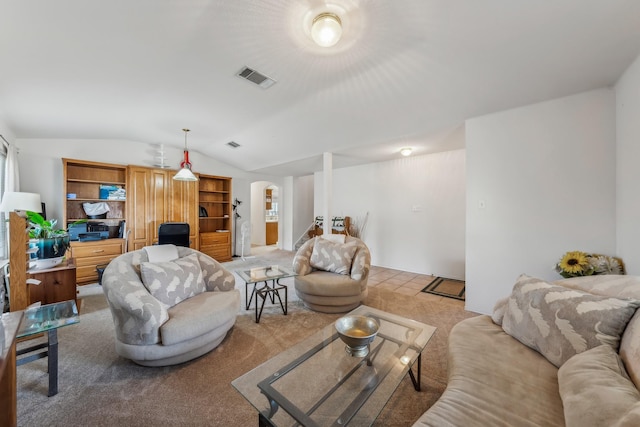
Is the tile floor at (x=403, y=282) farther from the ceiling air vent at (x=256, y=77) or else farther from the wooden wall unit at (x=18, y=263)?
the wooden wall unit at (x=18, y=263)

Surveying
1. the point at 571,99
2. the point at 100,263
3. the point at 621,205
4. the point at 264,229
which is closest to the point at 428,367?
the point at 621,205

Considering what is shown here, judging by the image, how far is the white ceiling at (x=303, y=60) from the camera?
1687 millimetres

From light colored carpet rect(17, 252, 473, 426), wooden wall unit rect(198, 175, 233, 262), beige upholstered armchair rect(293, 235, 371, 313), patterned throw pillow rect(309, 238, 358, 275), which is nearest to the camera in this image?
light colored carpet rect(17, 252, 473, 426)

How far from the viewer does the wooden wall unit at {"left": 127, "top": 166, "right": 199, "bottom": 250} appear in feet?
15.2

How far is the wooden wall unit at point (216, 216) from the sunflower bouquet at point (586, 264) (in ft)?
19.4

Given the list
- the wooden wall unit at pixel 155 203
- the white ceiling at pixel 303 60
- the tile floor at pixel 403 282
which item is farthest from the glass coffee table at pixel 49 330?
the tile floor at pixel 403 282

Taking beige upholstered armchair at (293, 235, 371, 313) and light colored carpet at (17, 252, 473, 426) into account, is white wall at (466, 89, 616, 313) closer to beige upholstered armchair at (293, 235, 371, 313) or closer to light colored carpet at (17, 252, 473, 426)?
light colored carpet at (17, 252, 473, 426)

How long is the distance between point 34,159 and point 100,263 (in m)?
2.00

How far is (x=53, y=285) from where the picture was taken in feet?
9.05

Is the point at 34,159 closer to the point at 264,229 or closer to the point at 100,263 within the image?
the point at 100,263

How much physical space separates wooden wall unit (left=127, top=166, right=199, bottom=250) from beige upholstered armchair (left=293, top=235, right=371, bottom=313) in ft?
11.0

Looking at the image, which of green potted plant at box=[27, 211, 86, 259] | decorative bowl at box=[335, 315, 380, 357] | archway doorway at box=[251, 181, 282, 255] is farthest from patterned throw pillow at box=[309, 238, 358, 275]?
archway doorway at box=[251, 181, 282, 255]

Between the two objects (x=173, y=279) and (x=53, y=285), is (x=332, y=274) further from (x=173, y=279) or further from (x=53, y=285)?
(x=53, y=285)

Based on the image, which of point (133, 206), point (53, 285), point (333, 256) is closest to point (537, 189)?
point (333, 256)
